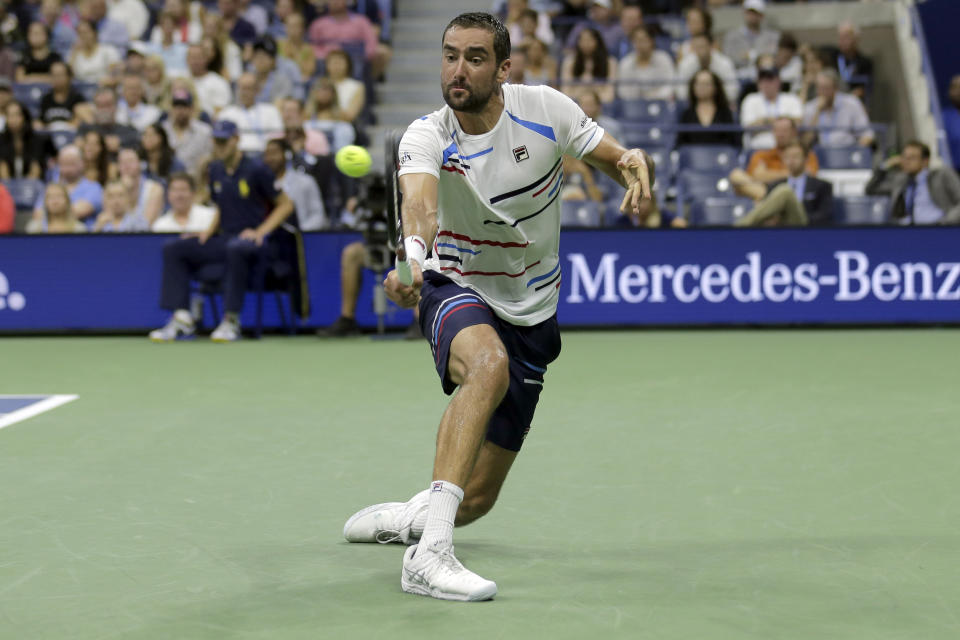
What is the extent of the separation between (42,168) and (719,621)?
13.6 meters

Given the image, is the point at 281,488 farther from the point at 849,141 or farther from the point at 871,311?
the point at 849,141

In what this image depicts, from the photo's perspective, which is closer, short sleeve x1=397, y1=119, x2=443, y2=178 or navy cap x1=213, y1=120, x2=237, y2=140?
short sleeve x1=397, y1=119, x2=443, y2=178

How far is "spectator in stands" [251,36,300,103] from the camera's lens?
16438 mm

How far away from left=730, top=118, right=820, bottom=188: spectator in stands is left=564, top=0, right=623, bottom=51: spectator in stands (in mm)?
3430

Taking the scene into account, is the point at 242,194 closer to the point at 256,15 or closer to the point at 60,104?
the point at 60,104

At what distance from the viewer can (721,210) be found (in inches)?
553

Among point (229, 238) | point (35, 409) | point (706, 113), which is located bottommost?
point (35, 409)

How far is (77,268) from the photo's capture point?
534 inches

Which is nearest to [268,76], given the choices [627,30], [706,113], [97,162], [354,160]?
[97,162]

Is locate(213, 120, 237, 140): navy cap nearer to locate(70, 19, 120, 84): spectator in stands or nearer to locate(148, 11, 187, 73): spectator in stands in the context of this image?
locate(148, 11, 187, 73): spectator in stands

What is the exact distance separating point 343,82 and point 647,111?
12.7 feet

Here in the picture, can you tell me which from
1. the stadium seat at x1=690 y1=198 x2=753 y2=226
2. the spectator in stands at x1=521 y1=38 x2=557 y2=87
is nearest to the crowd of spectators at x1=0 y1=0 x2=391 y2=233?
the spectator in stands at x1=521 y1=38 x2=557 y2=87

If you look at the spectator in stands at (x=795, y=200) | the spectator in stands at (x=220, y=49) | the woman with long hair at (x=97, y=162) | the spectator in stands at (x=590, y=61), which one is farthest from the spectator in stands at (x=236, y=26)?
the spectator in stands at (x=795, y=200)

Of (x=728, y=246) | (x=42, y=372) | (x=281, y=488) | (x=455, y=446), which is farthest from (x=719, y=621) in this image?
(x=728, y=246)
